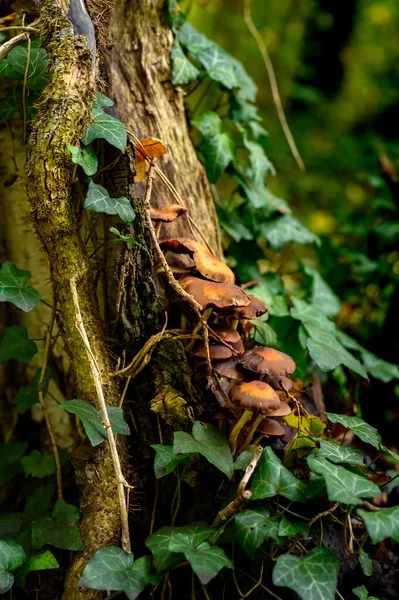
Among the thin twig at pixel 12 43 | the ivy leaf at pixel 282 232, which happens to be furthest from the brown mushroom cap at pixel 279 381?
the thin twig at pixel 12 43

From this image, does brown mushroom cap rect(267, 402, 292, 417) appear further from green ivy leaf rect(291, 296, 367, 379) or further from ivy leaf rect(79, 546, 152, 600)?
ivy leaf rect(79, 546, 152, 600)

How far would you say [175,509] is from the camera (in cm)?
160

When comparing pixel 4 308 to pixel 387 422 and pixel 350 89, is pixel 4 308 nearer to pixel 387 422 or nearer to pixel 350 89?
pixel 387 422

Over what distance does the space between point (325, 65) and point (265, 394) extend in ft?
24.7

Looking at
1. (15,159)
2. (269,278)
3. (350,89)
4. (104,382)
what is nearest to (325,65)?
(350,89)

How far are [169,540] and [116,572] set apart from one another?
0.17 meters

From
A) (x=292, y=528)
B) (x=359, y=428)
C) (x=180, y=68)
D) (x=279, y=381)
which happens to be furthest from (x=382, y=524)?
(x=180, y=68)

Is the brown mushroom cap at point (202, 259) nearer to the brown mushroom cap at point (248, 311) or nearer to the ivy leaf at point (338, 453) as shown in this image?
the brown mushroom cap at point (248, 311)

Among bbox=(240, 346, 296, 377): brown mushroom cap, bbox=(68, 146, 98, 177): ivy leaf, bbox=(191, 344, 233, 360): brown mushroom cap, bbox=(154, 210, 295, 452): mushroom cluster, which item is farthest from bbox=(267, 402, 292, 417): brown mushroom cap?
bbox=(68, 146, 98, 177): ivy leaf

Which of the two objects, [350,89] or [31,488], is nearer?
[31,488]

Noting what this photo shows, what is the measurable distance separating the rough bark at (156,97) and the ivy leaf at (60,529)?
1.04 metres

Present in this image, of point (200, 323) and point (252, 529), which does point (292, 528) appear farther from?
point (200, 323)

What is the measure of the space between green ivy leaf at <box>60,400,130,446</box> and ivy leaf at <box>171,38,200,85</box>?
1388mm

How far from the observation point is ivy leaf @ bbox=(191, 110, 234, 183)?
2.22 metres
